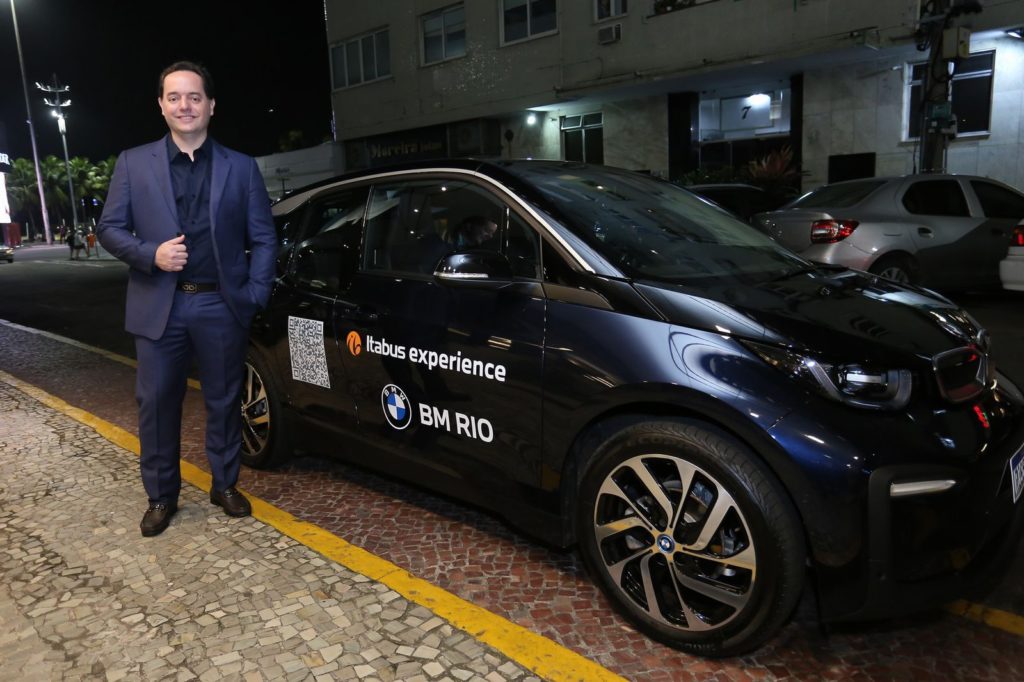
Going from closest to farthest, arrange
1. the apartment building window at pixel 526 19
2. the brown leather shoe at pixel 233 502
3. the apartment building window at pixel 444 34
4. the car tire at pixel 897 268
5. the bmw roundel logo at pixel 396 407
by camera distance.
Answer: the bmw roundel logo at pixel 396 407 < the brown leather shoe at pixel 233 502 < the car tire at pixel 897 268 < the apartment building window at pixel 526 19 < the apartment building window at pixel 444 34

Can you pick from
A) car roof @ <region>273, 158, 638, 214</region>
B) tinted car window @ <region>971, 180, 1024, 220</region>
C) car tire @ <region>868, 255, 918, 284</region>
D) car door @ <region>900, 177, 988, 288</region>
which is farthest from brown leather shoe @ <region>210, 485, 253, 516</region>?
tinted car window @ <region>971, 180, 1024, 220</region>

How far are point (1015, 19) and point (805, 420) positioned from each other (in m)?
14.2

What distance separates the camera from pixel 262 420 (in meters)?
4.13

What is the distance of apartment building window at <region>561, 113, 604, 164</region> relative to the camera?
66.6ft

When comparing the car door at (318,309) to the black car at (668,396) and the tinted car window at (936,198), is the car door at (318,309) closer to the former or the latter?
the black car at (668,396)

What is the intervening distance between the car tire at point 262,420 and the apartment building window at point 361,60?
888 inches

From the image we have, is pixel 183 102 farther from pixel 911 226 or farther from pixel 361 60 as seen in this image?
pixel 361 60

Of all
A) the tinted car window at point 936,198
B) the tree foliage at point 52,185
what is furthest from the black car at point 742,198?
the tree foliage at point 52,185

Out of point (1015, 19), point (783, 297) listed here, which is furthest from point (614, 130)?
point (783, 297)

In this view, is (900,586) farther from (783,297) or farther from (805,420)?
(783,297)

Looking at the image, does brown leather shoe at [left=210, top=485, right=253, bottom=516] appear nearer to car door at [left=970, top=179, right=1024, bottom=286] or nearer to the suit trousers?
the suit trousers

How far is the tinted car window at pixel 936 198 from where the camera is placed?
27.3 ft

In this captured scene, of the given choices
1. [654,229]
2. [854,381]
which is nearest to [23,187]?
[654,229]

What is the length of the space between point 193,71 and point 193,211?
0.60m
